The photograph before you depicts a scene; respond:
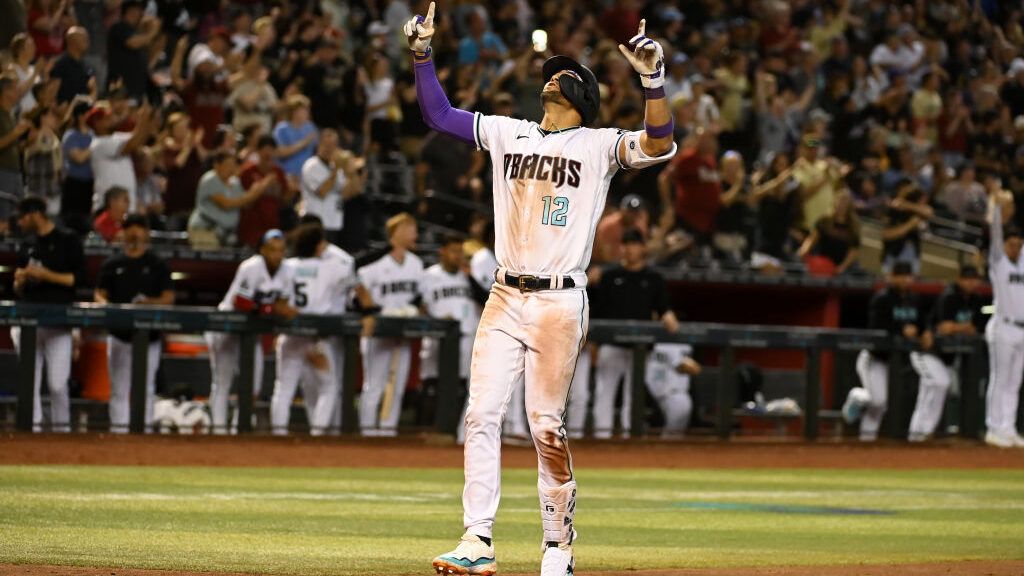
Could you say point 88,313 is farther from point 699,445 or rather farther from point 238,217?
point 699,445

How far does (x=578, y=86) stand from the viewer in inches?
265

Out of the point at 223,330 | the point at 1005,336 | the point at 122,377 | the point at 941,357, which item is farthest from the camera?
the point at 941,357

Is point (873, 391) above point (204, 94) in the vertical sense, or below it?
below

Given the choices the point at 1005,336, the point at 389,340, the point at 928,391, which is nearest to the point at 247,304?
the point at 389,340

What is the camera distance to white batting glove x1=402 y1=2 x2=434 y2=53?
675 cm

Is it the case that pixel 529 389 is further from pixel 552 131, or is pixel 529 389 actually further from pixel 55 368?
pixel 55 368

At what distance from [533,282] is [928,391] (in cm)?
1246

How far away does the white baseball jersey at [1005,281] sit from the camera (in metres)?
17.2

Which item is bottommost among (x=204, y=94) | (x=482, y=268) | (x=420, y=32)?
(x=482, y=268)

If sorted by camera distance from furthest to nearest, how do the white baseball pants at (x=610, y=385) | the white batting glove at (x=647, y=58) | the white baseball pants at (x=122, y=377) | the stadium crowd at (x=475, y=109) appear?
the white baseball pants at (x=610, y=385), the stadium crowd at (x=475, y=109), the white baseball pants at (x=122, y=377), the white batting glove at (x=647, y=58)

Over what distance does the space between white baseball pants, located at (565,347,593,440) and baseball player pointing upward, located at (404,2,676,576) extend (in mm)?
9554

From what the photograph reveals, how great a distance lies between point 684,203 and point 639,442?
3.79 meters

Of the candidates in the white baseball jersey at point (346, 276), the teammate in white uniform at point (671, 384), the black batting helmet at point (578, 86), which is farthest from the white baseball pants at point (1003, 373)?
the black batting helmet at point (578, 86)

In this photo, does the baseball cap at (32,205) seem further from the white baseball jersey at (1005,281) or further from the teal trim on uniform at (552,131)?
the white baseball jersey at (1005,281)
